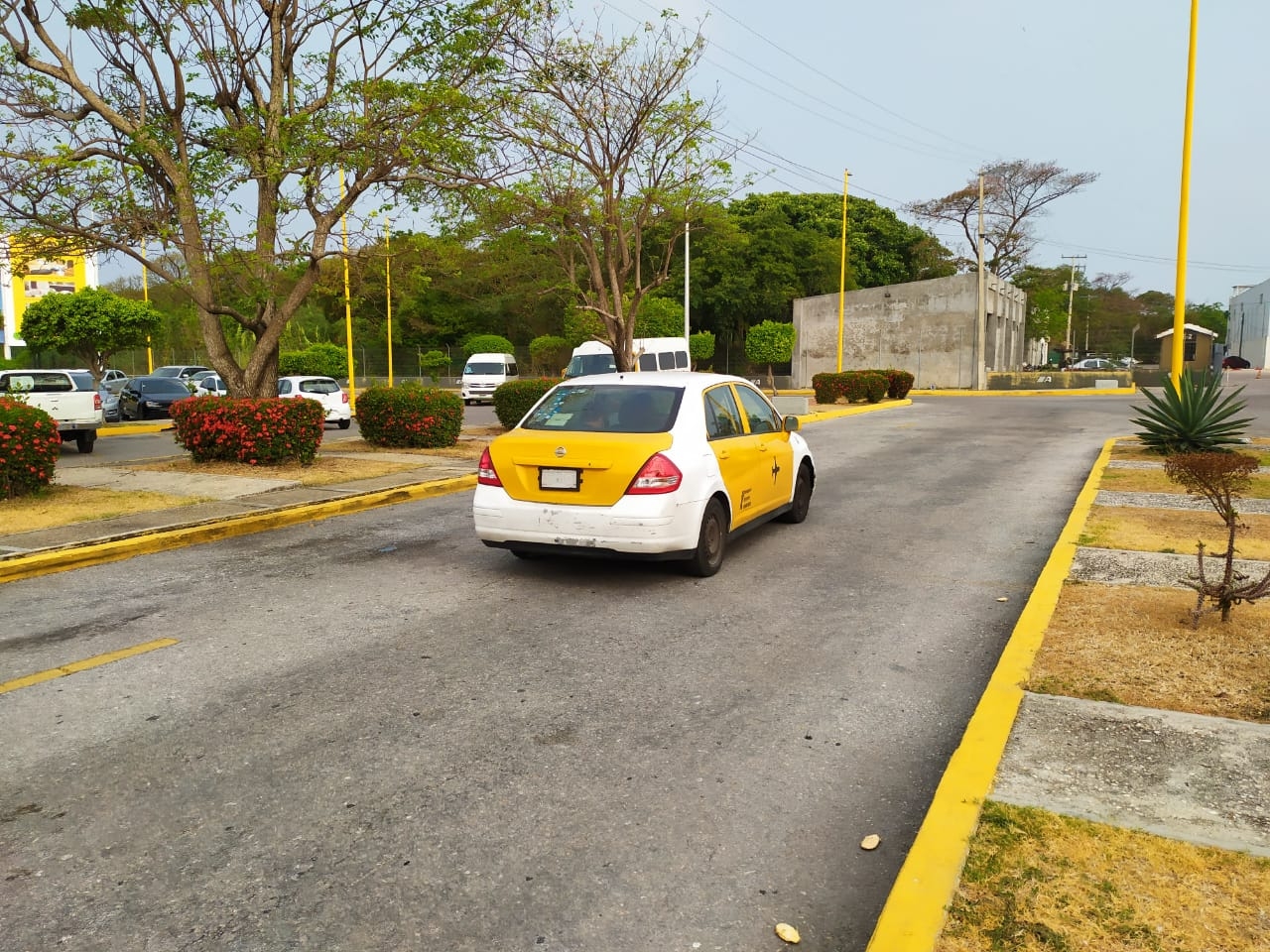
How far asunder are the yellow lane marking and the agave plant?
1361 centimetres

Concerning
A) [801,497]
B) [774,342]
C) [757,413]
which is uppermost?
[774,342]

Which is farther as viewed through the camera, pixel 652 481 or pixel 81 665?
pixel 652 481

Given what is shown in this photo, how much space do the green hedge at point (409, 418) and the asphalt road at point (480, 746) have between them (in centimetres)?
837

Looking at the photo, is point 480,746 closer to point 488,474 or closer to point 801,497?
point 488,474

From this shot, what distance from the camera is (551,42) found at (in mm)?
18297

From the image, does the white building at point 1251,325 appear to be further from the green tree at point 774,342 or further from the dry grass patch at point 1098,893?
the dry grass patch at point 1098,893

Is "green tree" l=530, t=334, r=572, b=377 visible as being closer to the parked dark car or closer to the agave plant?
the parked dark car

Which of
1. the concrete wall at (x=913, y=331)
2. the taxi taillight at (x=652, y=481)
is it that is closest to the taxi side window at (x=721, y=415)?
the taxi taillight at (x=652, y=481)

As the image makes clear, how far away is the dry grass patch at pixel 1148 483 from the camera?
36.3 ft

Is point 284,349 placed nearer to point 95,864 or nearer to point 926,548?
point 926,548

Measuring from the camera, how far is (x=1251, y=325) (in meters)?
103

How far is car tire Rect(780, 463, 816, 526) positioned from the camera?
31.3ft

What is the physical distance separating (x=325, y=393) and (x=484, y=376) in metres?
14.3

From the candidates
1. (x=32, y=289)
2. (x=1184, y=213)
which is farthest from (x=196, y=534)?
(x=32, y=289)
